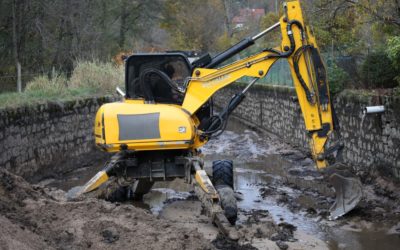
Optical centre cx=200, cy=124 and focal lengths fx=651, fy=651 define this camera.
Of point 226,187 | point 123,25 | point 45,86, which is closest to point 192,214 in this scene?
point 226,187

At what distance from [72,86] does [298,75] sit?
1175cm

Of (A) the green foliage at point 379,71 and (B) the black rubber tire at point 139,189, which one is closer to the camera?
(B) the black rubber tire at point 139,189

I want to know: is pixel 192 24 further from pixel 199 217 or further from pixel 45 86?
pixel 199 217

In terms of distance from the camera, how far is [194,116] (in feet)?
38.8

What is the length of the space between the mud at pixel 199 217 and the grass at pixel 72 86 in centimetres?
225

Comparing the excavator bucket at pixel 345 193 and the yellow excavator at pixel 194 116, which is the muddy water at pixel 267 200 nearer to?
the excavator bucket at pixel 345 193

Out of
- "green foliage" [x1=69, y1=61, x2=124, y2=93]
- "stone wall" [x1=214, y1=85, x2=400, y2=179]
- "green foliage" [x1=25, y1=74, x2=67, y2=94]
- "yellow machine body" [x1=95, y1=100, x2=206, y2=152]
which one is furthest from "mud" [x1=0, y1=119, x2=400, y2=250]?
"green foliage" [x1=69, y1=61, x2=124, y2=93]

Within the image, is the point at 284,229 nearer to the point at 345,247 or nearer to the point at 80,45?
the point at 345,247

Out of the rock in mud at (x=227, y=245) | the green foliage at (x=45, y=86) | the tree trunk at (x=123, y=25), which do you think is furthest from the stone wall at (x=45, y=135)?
the tree trunk at (x=123, y=25)

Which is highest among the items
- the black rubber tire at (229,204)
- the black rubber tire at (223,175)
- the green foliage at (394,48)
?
the green foliage at (394,48)

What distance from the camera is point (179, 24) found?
4875 centimetres

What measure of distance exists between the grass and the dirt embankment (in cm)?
687

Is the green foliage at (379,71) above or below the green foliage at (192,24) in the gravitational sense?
below

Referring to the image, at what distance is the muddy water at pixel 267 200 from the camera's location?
952 centimetres
